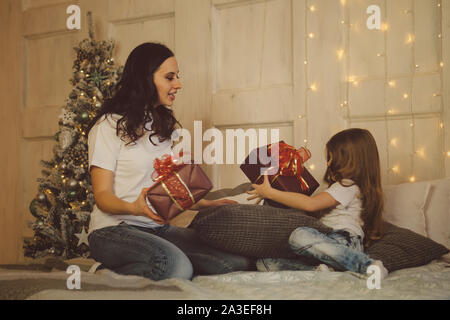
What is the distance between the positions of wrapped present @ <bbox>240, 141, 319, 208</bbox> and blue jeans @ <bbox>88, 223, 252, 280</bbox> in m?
0.34

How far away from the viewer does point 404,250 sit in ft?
5.05

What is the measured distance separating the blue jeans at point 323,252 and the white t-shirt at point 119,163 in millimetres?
529

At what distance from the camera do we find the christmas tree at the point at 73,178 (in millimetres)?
2504

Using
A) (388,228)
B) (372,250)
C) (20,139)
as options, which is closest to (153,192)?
(372,250)

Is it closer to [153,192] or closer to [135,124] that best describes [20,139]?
[135,124]

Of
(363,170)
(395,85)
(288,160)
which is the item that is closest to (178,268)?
(288,160)

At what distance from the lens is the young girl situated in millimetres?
1539

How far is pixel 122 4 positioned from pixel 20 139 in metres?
1.26

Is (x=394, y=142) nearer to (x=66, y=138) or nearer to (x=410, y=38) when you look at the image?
(x=410, y=38)

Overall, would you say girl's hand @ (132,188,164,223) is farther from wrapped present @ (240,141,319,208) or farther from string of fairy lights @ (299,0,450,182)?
string of fairy lights @ (299,0,450,182)

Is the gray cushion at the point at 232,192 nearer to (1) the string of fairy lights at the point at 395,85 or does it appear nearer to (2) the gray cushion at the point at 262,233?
(2) the gray cushion at the point at 262,233

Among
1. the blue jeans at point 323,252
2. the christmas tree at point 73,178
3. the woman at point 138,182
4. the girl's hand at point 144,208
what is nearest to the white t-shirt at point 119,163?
the woman at point 138,182

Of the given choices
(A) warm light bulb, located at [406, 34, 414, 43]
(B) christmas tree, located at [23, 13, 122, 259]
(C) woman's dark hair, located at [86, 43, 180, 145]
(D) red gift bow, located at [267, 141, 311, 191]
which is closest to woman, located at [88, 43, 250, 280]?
(C) woman's dark hair, located at [86, 43, 180, 145]

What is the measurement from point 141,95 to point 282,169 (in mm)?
632
